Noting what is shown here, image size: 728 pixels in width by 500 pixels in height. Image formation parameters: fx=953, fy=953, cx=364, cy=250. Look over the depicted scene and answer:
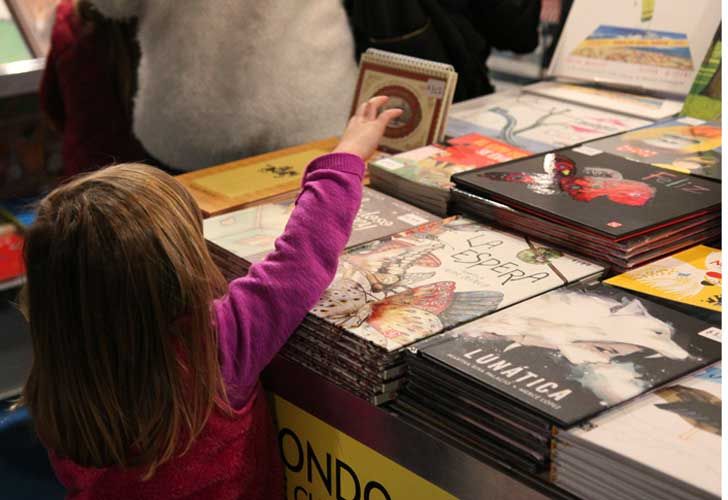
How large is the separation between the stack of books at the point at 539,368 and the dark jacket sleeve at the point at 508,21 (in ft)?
3.91

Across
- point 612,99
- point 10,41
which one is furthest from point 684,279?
point 10,41

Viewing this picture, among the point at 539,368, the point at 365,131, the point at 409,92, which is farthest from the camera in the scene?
the point at 409,92

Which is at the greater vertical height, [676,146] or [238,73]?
[238,73]

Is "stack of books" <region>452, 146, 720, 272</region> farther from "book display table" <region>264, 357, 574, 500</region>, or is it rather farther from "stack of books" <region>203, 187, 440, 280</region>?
"book display table" <region>264, 357, 574, 500</region>

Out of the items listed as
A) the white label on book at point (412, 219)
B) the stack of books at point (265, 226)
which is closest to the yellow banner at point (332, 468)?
the stack of books at point (265, 226)

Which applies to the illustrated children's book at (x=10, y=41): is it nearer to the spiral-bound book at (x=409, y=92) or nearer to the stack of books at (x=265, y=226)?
the spiral-bound book at (x=409, y=92)

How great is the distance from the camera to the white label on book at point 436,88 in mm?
1793

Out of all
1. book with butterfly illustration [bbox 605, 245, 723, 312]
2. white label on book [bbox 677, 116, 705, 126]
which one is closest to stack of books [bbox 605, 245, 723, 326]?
book with butterfly illustration [bbox 605, 245, 723, 312]

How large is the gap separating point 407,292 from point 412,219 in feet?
0.94

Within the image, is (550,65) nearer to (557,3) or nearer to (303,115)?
(557,3)

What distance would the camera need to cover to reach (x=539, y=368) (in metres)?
1.12

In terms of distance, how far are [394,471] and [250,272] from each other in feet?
1.11

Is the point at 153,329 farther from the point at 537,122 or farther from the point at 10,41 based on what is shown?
the point at 10,41

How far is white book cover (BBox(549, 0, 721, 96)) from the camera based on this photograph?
2.07 meters
